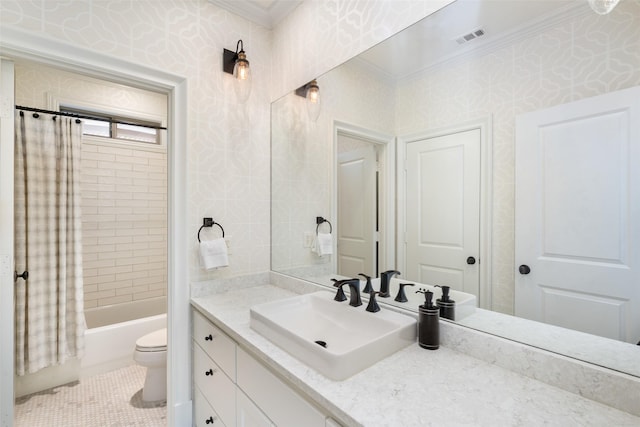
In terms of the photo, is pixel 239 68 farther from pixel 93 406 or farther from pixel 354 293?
pixel 93 406

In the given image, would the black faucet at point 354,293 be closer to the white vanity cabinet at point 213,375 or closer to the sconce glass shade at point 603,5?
the white vanity cabinet at point 213,375

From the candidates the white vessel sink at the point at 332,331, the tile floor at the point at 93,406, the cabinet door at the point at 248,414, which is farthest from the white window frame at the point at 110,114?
the cabinet door at the point at 248,414

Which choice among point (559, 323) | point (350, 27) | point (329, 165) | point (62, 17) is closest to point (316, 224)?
point (329, 165)

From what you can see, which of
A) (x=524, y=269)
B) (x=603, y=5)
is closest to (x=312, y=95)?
(x=603, y=5)

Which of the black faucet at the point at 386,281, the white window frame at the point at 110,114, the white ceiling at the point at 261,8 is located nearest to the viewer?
the black faucet at the point at 386,281

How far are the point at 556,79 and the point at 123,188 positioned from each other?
3527 millimetres

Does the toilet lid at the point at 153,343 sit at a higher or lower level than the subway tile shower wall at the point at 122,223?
lower

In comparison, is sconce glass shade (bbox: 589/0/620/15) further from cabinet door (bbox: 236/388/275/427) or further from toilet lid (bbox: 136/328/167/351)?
toilet lid (bbox: 136/328/167/351)

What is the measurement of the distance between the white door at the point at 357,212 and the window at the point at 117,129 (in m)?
2.11

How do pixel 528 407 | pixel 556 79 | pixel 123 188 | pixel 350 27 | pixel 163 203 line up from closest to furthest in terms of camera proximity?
pixel 528 407
pixel 556 79
pixel 350 27
pixel 123 188
pixel 163 203

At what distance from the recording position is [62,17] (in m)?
1.34

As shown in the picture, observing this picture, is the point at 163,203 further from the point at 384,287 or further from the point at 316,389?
the point at 316,389

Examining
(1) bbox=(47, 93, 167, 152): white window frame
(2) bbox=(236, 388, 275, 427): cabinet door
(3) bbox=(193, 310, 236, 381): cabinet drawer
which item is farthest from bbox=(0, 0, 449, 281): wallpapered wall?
(1) bbox=(47, 93, 167, 152): white window frame

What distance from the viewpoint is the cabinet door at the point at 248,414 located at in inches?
41.4
